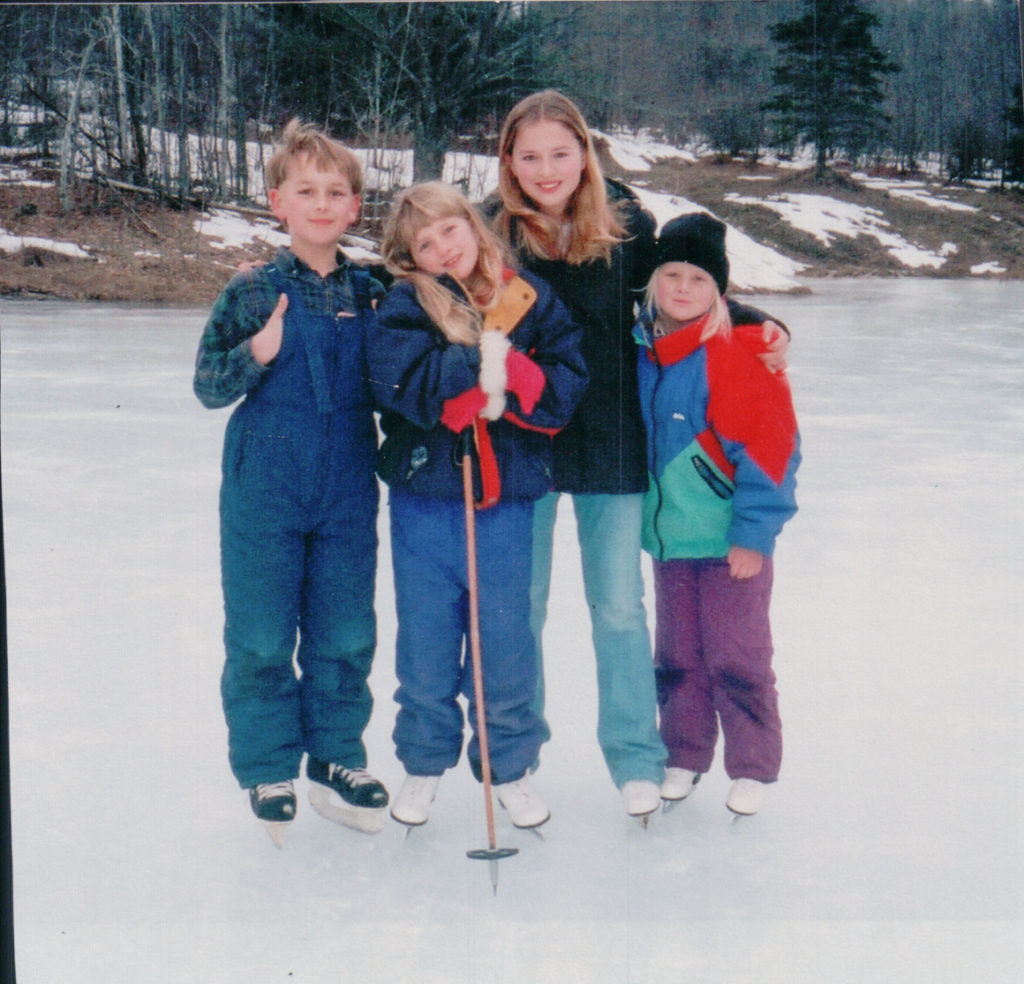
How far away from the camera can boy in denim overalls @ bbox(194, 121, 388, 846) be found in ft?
6.24

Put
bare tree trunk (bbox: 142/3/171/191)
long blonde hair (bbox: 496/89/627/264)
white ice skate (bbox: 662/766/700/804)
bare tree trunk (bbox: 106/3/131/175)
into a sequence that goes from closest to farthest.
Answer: long blonde hair (bbox: 496/89/627/264), white ice skate (bbox: 662/766/700/804), bare tree trunk (bbox: 106/3/131/175), bare tree trunk (bbox: 142/3/171/191)

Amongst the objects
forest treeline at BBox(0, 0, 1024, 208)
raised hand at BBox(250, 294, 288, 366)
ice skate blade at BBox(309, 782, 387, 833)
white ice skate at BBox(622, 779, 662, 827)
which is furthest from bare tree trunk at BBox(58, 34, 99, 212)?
white ice skate at BBox(622, 779, 662, 827)

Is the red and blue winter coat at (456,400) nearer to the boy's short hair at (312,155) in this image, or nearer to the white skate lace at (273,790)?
the boy's short hair at (312,155)

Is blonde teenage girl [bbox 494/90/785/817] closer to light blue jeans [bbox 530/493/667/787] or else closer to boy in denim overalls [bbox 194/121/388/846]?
light blue jeans [bbox 530/493/667/787]

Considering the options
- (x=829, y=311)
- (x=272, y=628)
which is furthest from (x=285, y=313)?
(x=829, y=311)

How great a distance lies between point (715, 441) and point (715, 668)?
0.42 meters

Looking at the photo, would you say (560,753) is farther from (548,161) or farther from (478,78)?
(478,78)

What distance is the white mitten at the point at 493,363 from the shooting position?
187cm

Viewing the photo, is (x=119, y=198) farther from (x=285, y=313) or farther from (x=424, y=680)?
(x=424, y=680)

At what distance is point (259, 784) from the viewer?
2.00 m

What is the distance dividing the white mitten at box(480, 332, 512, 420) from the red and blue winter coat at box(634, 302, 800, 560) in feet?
0.95

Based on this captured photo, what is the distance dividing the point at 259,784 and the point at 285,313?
2.69 ft

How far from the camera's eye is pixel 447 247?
189 cm

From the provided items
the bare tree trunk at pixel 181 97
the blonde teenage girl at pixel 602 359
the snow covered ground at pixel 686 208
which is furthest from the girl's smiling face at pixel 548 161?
the bare tree trunk at pixel 181 97
